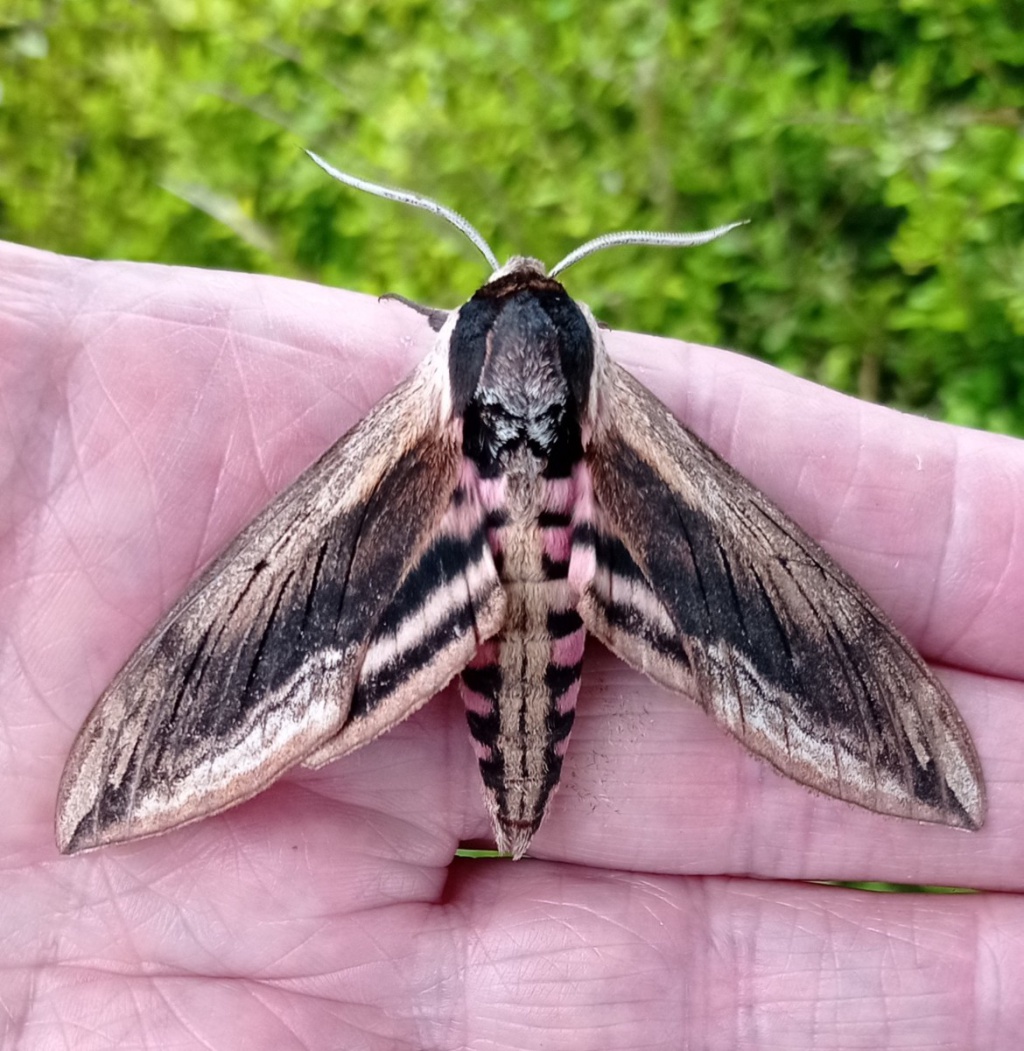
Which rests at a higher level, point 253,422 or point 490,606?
point 253,422

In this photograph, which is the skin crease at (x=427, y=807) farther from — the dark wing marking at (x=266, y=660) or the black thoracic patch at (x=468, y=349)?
the black thoracic patch at (x=468, y=349)

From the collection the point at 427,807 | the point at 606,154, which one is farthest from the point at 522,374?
the point at 606,154

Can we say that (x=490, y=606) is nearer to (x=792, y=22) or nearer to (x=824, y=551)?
(x=824, y=551)

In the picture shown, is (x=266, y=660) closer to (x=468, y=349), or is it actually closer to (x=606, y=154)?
(x=468, y=349)

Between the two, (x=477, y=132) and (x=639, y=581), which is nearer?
(x=639, y=581)

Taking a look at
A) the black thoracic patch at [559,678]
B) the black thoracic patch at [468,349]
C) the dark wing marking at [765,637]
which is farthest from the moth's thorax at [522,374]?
the black thoracic patch at [559,678]

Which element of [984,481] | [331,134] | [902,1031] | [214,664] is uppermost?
[331,134]

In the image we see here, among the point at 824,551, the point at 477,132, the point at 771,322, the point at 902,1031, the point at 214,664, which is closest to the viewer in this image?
the point at 214,664

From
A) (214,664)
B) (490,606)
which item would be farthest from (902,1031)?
(214,664)
